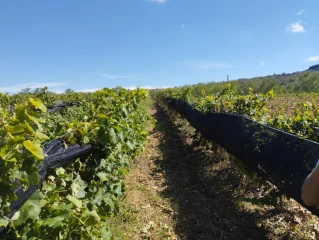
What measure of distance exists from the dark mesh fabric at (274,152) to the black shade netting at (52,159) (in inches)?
79.4

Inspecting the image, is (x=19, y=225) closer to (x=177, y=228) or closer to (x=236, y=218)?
(x=177, y=228)

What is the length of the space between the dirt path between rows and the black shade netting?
173 centimetres

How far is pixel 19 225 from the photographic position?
134 centimetres

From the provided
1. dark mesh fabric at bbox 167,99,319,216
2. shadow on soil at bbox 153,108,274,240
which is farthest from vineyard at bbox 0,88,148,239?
dark mesh fabric at bbox 167,99,319,216

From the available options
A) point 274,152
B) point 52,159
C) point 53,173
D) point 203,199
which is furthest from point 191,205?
point 52,159

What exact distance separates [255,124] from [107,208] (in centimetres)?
226

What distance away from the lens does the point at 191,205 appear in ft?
14.5

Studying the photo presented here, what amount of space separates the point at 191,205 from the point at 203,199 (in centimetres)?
27

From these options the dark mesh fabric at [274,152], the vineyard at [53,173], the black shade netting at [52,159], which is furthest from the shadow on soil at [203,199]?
the black shade netting at [52,159]

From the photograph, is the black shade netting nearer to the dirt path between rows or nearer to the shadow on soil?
the dirt path between rows

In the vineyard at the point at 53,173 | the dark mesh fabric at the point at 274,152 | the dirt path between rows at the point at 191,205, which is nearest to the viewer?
the vineyard at the point at 53,173

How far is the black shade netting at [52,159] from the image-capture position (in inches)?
49.3

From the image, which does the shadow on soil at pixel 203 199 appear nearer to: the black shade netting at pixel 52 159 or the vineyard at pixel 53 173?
the vineyard at pixel 53 173

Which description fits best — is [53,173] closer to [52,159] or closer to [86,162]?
[52,159]
